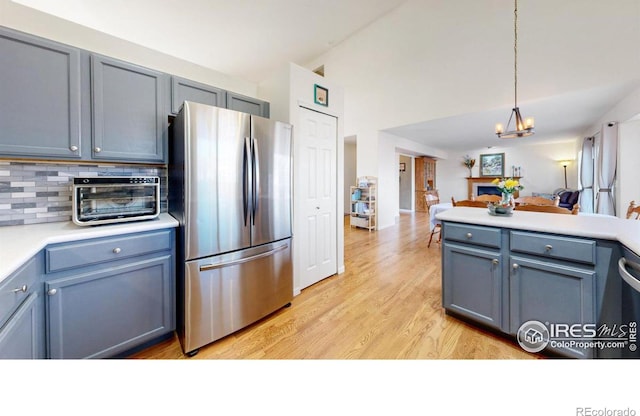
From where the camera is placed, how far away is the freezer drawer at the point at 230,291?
167 centimetres

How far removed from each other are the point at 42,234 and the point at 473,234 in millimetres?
2812

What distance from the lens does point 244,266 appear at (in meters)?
1.91

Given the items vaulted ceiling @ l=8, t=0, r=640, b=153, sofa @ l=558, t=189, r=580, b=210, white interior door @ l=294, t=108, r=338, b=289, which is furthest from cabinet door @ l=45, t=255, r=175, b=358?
sofa @ l=558, t=189, r=580, b=210

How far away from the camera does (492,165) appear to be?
29.8 ft

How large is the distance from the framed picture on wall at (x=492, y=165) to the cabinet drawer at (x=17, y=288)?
1110cm

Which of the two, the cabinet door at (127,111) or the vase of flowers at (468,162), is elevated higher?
the vase of flowers at (468,162)

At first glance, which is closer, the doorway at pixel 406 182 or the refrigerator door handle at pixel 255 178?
the refrigerator door handle at pixel 255 178

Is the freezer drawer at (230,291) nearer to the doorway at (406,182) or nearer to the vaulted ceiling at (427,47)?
the vaulted ceiling at (427,47)

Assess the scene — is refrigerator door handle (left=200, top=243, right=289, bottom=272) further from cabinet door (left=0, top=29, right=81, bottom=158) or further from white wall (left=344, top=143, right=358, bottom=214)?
white wall (left=344, top=143, right=358, bottom=214)

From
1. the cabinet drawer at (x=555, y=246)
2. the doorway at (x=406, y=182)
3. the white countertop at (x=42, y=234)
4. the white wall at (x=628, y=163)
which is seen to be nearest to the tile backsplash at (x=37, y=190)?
the white countertop at (x=42, y=234)

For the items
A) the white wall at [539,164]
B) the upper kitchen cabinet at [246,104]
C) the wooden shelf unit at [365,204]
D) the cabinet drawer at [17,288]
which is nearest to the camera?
the cabinet drawer at [17,288]

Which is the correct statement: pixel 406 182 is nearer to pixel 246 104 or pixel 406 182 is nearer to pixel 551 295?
pixel 246 104

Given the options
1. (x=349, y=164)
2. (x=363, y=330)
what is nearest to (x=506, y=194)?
(x=363, y=330)
